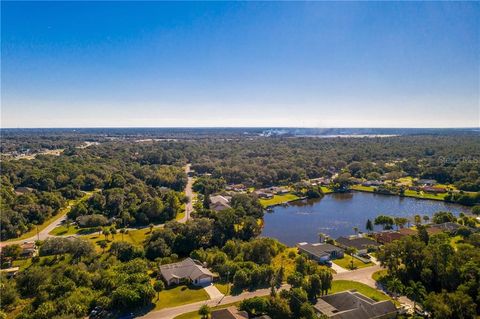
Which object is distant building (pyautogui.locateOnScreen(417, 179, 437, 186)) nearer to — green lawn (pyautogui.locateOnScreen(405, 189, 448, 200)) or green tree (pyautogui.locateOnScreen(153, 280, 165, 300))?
green lawn (pyautogui.locateOnScreen(405, 189, 448, 200))

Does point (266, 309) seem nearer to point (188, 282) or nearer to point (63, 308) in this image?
point (188, 282)

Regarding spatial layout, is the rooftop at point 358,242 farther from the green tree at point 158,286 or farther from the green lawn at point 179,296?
the green tree at point 158,286

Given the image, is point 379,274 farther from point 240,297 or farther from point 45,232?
point 45,232

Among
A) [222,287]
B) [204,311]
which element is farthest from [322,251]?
[204,311]

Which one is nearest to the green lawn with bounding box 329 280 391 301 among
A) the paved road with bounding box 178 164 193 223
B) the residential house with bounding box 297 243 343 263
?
the residential house with bounding box 297 243 343 263

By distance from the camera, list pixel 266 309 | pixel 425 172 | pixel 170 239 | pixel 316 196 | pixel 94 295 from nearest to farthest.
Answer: pixel 266 309 → pixel 94 295 → pixel 170 239 → pixel 316 196 → pixel 425 172

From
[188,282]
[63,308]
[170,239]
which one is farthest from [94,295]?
[170,239]
